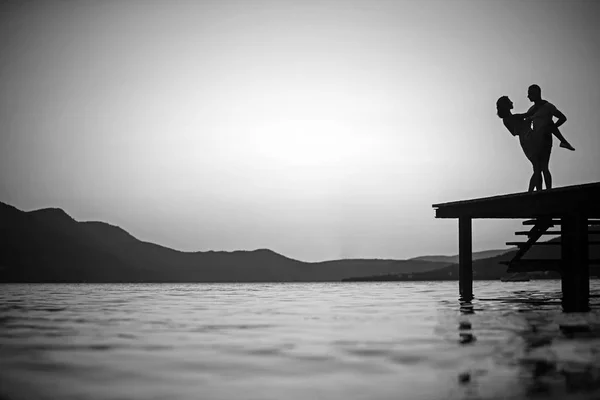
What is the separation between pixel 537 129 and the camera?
1518 cm

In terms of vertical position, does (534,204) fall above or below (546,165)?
below

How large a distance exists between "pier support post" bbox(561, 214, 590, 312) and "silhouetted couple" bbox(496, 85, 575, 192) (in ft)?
6.30

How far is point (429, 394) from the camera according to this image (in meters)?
4.46

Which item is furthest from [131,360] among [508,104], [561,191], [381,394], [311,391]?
[508,104]

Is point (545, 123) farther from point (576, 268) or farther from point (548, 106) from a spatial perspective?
point (576, 268)

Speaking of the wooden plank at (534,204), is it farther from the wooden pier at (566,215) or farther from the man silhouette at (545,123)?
the man silhouette at (545,123)

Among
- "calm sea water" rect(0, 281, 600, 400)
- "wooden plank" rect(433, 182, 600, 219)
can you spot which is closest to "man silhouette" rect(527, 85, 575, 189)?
"wooden plank" rect(433, 182, 600, 219)

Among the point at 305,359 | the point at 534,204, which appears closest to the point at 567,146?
the point at 534,204

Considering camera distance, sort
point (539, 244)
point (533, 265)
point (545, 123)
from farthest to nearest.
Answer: point (539, 244) < point (533, 265) < point (545, 123)

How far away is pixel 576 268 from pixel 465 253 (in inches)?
222

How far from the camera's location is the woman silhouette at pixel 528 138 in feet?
50.2

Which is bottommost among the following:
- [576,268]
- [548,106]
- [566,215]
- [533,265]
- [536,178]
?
[576,268]

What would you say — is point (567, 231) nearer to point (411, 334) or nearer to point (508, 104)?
point (508, 104)

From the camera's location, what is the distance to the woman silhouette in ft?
50.2
